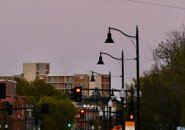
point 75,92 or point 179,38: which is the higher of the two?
point 179,38

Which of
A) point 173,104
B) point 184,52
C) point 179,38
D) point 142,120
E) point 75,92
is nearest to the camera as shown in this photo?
point 75,92

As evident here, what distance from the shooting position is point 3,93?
187 ft

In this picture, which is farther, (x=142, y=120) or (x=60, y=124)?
(x=60, y=124)

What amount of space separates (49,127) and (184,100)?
11921cm

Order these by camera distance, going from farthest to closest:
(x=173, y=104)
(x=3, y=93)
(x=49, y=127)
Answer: (x=49, y=127) → (x=173, y=104) → (x=3, y=93)

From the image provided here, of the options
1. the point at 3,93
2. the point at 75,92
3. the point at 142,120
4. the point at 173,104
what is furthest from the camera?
the point at 142,120

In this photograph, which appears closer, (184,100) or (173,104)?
(184,100)

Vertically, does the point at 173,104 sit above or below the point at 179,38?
below

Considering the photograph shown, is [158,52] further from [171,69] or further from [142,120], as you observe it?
[142,120]

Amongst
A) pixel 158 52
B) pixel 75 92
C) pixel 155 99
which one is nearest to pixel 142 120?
pixel 155 99

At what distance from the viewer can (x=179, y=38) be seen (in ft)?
256

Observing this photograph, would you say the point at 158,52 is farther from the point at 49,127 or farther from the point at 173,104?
the point at 49,127

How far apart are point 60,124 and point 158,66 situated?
4476 inches

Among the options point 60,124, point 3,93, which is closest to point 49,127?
point 60,124
